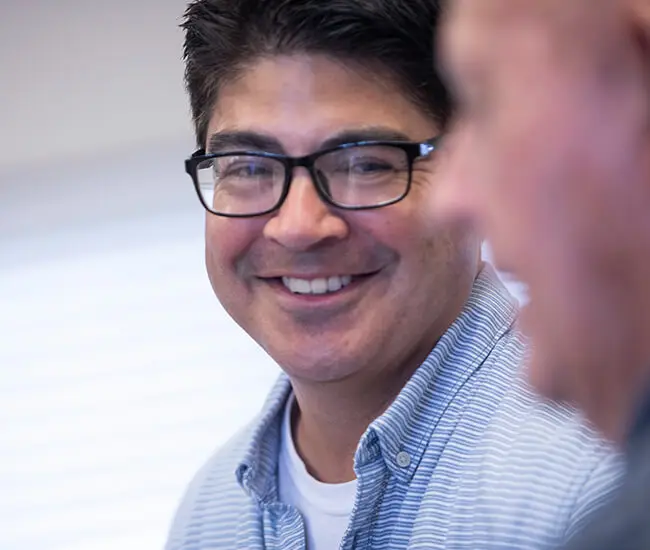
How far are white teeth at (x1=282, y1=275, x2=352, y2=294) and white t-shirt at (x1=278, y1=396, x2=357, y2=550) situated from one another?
246 millimetres

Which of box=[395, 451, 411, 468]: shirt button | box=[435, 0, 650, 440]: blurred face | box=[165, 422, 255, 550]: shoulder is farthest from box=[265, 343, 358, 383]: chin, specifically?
box=[435, 0, 650, 440]: blurred face

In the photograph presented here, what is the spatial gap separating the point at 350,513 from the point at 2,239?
4.89ft

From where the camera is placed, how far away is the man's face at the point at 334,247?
3.35ft

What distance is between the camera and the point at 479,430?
1021 millimetres

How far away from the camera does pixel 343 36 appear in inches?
39.8

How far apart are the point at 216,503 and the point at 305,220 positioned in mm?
461

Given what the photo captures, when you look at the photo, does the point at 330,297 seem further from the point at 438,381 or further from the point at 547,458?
the point at 547,458

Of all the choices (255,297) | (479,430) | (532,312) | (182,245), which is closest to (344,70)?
(255,297)

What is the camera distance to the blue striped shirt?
90cm

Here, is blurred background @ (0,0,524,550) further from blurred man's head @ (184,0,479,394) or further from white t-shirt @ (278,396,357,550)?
blurred man's head @ (184,0,479,394)

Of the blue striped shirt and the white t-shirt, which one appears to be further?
the white t-shirt

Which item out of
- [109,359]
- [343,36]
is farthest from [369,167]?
[109,359]

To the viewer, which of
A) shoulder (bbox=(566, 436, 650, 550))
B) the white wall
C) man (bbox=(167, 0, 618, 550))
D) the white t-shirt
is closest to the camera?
shoulder (bbox=(566, 436, 650, 550))

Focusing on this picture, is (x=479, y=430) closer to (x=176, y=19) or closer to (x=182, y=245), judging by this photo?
(x=182, y=245)
